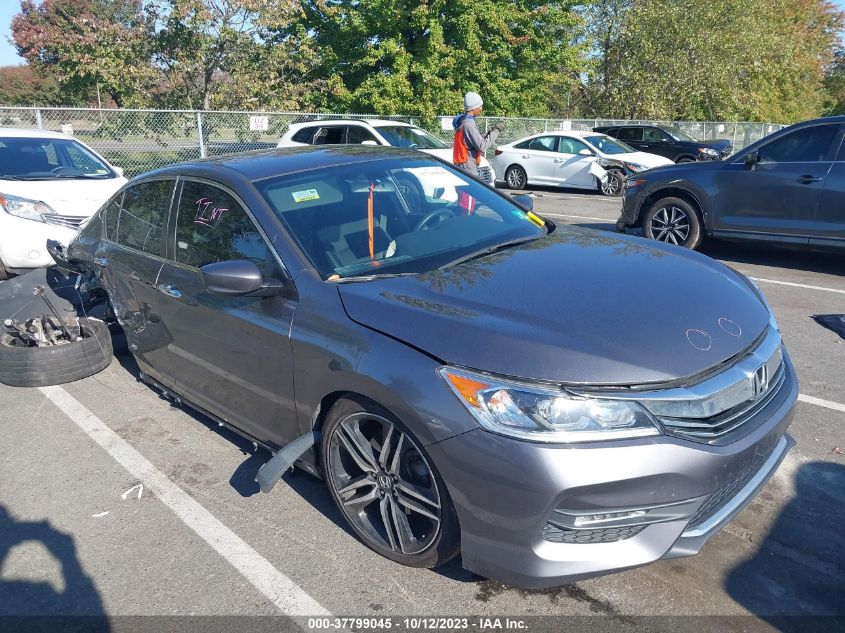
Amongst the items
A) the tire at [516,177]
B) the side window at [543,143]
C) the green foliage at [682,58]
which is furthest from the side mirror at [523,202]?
the green foliage at [682,58]

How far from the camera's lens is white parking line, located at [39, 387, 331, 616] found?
8.95ft

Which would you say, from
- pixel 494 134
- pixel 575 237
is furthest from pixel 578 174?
pixel 575 237

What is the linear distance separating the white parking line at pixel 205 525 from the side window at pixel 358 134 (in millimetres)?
10169

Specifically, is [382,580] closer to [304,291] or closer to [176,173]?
[304,291]

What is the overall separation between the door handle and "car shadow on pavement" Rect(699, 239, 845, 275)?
21.7ft

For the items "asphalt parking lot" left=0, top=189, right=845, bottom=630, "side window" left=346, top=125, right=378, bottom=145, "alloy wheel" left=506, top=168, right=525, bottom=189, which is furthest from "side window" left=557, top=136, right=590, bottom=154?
"asphalt parking lot" left=0, top=189, right=845, bottom=630

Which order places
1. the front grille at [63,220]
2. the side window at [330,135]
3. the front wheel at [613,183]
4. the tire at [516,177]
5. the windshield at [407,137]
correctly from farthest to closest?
the tire at [516,177]
the front wheel at [613,183]
the side window at [330,135]
the windshield at [407,137]
the front grille at [63,220]

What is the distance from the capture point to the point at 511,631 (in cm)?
250

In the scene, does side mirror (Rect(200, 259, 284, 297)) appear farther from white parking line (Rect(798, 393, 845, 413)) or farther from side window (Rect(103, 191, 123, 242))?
white parking line (Rect(798, 393, 845, 413))

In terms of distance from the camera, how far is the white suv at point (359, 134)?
45.4ft

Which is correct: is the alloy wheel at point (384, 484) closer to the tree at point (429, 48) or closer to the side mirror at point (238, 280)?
the side mirror at point (238, 280)

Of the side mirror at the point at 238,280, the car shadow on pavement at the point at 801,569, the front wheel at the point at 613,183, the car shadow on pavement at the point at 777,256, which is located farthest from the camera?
the front wheel at the point at 613,183

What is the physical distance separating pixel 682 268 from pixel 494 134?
308 inches

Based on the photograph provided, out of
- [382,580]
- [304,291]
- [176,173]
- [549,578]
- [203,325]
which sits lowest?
[382,580]
